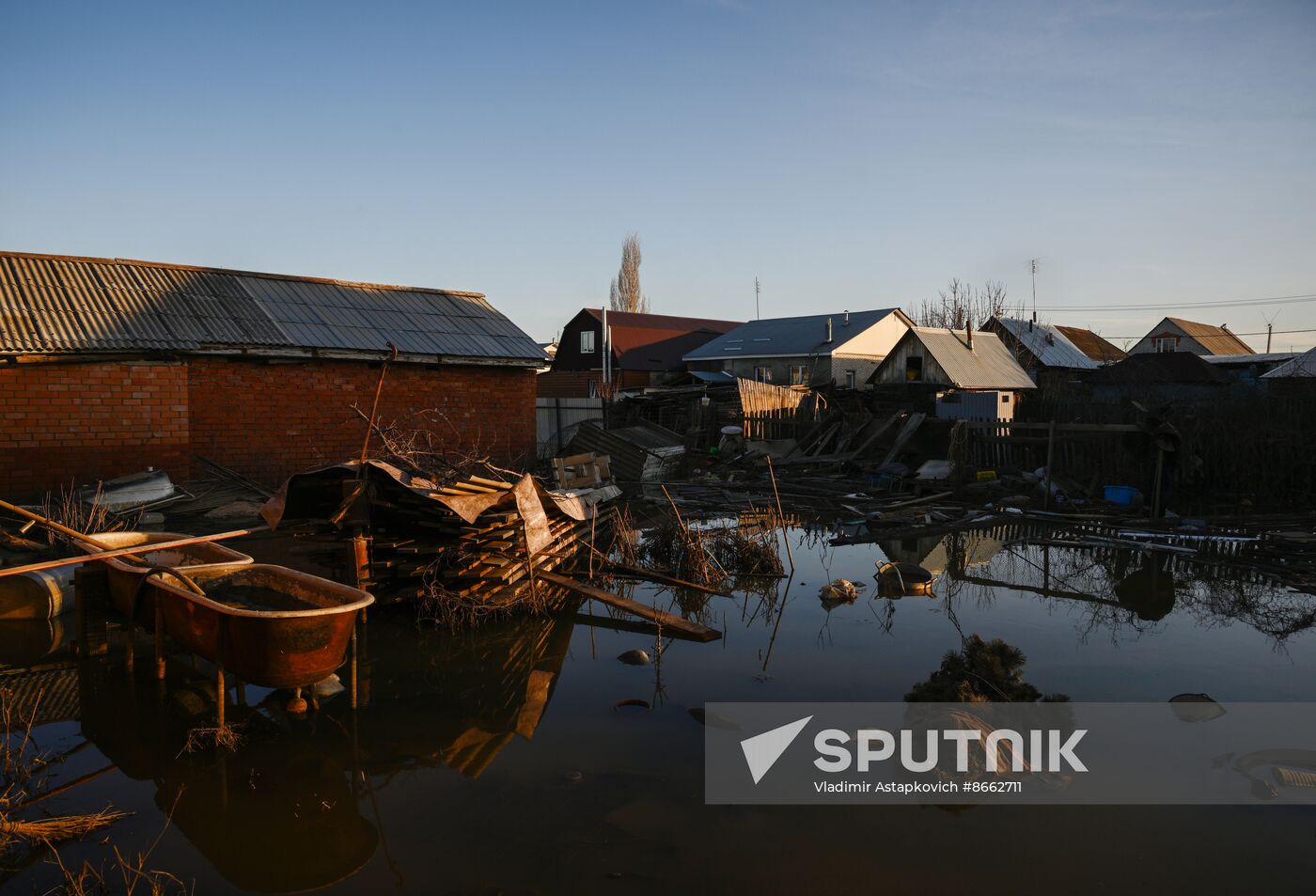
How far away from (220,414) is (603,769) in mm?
11375

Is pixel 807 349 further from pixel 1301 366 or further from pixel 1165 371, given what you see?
pixel 1301 366

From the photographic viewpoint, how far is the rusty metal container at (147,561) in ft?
20.8

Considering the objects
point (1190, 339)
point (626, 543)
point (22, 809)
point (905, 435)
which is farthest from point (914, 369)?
point (1190, 339)

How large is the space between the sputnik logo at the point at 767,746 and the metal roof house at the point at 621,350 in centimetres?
3113

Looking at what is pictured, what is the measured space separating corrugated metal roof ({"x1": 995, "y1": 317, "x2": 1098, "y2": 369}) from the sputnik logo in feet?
108

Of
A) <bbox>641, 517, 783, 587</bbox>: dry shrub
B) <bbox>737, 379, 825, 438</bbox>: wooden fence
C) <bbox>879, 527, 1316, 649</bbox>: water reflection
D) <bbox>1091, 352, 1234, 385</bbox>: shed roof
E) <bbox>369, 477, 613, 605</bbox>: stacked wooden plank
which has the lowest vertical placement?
<bbox>879, 527, 1316, 649</bbox>: water reflection

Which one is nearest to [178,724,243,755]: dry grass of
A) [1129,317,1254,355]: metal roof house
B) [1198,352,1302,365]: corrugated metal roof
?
[1198,352,1302,365]: corrugated metal roof

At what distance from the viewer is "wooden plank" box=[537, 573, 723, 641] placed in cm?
761

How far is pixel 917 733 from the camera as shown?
5.23 metres

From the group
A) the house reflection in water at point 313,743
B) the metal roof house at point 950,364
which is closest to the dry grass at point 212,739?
the house reflection in water at point 313,743

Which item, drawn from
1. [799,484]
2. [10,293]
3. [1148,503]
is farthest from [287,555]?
[1148,503]

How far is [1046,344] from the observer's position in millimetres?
36062

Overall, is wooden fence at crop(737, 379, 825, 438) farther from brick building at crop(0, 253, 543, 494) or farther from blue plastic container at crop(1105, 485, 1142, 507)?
blue plastic container at crop(1105, 485, 1142, 507)

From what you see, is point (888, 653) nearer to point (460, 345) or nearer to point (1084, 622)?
point (1084, 622)
